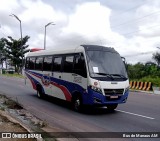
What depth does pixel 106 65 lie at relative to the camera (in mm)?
12992

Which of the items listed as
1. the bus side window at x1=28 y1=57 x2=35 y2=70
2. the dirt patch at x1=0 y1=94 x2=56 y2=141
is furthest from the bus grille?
the bus side window at x1=28 y1=57 x2=35 y2=70

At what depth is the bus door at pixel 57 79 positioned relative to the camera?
15.0 metres

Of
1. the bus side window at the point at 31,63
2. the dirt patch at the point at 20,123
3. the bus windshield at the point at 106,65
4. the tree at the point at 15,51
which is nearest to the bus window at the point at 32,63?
the bus side window at the point at 31,63

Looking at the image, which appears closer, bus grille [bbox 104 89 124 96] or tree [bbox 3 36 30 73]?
bus grille [bbox 104 89 124 96]

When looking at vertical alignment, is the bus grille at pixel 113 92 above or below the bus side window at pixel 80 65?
below

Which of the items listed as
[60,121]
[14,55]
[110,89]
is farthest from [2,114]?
[14,55]

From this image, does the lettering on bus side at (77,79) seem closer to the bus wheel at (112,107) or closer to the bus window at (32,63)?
the bus wheel at (112,107)

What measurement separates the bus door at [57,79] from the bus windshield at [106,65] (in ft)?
8.07

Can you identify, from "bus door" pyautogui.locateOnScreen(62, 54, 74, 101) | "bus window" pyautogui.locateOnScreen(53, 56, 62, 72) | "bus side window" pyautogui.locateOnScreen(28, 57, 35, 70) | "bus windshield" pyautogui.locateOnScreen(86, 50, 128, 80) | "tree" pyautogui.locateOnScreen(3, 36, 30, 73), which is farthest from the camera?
"tree" pyautogui.locateOnScreen(3, 36, 30, 73)

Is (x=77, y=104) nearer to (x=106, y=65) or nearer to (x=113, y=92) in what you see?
(x=113, y=92)

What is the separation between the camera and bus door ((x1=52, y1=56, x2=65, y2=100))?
49.1ft

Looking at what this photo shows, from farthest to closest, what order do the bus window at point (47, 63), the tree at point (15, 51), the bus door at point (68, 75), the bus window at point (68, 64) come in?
the tree at point (15, 51) → the bus window at point (47, 63) → the bus window at point (68, 64) → the bus door at point (68, 75)

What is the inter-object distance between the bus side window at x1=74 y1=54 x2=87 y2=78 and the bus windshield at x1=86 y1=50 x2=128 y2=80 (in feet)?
0.88

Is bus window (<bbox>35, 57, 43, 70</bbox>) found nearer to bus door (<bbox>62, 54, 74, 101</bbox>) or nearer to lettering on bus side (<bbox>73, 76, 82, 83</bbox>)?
bus door (<bbox>62, 54, 74, 101</bbox>)
